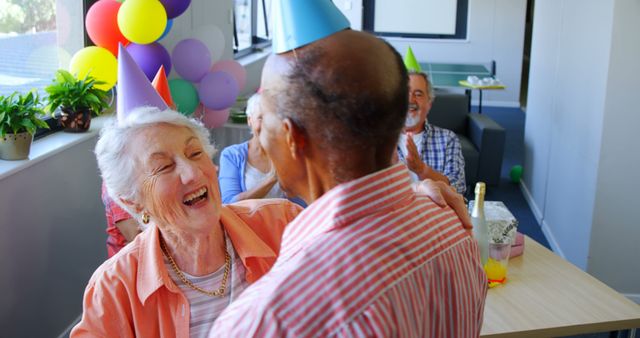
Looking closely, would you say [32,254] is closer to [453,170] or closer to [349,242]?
[453,170]

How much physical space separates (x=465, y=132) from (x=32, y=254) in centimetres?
417

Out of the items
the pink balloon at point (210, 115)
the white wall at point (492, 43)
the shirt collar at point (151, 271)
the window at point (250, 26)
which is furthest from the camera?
the white wall at point (492, 43)

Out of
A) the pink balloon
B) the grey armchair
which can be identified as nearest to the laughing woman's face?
the pink balloon

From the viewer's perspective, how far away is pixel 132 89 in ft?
6.09

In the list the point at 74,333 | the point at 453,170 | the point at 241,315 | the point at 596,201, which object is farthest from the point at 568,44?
the point at 241,315

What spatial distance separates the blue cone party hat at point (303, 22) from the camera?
86 cm

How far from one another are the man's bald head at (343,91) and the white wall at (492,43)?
952 cm

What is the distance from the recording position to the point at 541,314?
192 centimetres

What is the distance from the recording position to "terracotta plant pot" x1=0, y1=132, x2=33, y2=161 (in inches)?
103

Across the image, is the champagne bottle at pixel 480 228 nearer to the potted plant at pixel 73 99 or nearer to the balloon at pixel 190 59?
the potted plant at pixel 73 99

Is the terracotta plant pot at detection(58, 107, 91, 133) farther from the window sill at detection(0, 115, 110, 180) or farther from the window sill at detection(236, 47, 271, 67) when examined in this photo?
the window sill at detection(236, 47, 271, 67)

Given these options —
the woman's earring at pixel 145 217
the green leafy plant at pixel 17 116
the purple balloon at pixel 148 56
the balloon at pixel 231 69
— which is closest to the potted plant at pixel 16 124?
the green leafy plant at pixel 17 116

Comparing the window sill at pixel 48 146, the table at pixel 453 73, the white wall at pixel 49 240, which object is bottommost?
the white wall at pixel 49 240

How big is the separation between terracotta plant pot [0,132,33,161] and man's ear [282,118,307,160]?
213 cm
